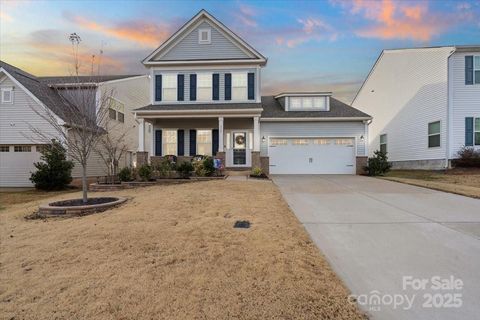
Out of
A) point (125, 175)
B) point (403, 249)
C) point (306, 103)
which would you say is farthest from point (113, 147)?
point (403, 249)

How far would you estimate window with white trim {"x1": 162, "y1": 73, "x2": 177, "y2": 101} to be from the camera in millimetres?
19719

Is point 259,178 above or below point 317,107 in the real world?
below

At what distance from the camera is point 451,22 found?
1922 cm

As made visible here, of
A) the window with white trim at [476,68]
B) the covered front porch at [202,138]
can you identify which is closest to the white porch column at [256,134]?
the covered front porch at [202,138]

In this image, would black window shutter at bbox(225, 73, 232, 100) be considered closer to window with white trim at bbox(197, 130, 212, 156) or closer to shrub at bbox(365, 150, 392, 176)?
window with white trim at bbox(197, 130, 212, 156)

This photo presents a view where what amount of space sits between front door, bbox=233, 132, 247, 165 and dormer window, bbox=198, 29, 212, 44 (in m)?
6.00

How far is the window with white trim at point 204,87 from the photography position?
19594 mm

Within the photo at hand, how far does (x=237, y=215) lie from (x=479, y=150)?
1733cm

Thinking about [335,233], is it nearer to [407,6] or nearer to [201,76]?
[407,6]

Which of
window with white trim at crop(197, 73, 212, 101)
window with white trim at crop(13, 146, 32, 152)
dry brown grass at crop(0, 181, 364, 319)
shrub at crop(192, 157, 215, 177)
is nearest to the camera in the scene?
dry brown grass at crop(0, 181, 364, 319)

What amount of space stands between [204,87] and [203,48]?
2455 mm

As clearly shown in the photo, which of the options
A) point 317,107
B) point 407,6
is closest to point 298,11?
point 407,6

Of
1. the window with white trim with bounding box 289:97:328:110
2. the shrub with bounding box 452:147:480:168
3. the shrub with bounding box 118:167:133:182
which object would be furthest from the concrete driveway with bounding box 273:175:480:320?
the window with white trim with bounding box 289:97:328:110

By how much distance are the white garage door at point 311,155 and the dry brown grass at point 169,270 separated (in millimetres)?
12242
